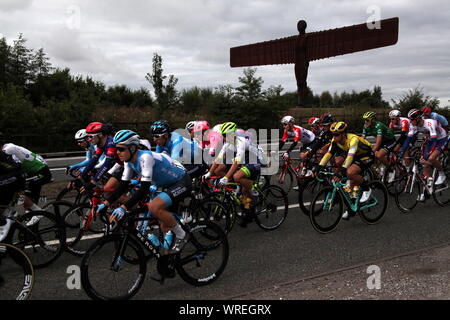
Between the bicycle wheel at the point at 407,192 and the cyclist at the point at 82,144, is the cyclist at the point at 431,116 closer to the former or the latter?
the bicycle wheel at the point at 407,192

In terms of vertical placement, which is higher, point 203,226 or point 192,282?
point 203,226

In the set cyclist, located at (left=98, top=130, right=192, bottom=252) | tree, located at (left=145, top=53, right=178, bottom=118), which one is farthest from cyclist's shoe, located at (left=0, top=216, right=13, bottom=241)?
tree, located at (left=145, top=53, right=178, bottom=118)

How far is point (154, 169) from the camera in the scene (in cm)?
491

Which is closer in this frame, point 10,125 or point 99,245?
point 99,245

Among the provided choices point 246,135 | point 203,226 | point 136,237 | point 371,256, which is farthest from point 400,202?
point 136,237

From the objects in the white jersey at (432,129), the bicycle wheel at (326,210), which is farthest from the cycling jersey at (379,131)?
the bicycle wheel at (326,210)

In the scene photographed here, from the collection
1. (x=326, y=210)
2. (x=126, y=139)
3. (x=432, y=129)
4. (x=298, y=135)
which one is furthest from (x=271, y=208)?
(x=432, y=129)

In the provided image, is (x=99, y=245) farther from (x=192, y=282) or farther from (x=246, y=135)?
(x=246, y=135)

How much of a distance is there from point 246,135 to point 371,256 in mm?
3101

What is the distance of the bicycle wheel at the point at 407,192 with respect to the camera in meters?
8.42

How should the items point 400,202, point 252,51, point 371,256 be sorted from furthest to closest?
point 252,51 < point 400,202 < point 371,256

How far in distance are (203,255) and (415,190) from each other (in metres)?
5.74

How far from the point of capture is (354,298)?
4266 mm
